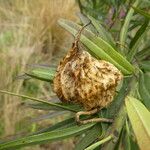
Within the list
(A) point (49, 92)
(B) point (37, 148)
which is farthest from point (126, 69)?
(A) point (49, 92)

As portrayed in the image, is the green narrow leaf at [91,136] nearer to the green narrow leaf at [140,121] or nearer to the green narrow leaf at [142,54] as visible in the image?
the green narrow leaf at [140,121]

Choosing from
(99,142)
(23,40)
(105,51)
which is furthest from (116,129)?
(23,40)

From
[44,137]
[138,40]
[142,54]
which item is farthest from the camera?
[142,54]

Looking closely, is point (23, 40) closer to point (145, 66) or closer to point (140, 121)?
point (145, 66)

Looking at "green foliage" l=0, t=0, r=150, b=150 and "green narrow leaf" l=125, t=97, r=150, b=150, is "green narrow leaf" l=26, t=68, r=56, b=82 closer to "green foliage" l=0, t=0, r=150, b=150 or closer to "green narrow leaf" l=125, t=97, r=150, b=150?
"green foliage" l=0, t=0, r=150, b=150

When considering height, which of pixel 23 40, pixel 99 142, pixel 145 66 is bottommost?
pixel 99 142

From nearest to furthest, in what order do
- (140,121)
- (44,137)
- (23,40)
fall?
(140,121), (44,137), (23,40)

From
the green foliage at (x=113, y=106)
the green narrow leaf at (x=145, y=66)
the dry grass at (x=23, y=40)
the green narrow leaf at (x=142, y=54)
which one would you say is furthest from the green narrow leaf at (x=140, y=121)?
the dry grass at (x=23, y=40)
